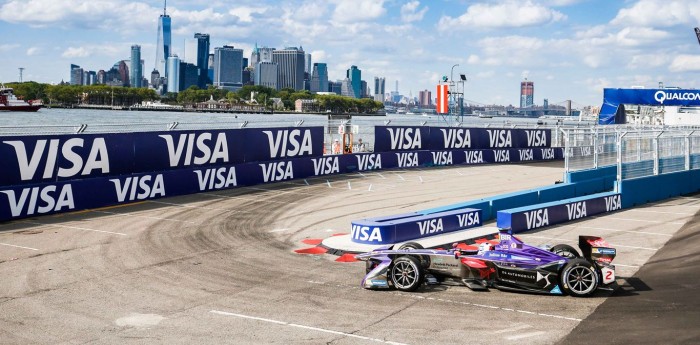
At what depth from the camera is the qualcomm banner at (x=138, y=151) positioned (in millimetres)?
22906

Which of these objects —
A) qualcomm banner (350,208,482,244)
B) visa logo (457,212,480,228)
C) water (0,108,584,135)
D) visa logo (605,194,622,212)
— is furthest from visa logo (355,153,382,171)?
qualcomm banner (350,208,482,244)

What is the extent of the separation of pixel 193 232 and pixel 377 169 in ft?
70.1

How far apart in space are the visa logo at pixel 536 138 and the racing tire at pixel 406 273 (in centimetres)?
4180

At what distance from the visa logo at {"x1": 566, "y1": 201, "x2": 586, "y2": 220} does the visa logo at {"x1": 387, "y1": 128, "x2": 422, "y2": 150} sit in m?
19.0

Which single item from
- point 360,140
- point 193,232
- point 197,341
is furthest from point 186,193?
point 197,341

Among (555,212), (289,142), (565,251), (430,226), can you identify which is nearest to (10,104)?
(289,142)

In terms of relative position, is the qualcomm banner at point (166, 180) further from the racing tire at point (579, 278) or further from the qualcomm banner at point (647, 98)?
the qualcomm banner at point (647, 98)

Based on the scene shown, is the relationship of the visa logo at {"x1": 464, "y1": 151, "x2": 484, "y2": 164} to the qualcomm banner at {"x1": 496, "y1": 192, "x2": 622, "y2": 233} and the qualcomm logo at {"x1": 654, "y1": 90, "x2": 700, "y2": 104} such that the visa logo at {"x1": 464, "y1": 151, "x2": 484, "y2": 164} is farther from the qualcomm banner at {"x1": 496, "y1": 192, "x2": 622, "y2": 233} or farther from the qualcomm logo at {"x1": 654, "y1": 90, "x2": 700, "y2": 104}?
the qualcomm banner at {"x1": 496, "y1": 192, "x2": 622, "y2": 233}

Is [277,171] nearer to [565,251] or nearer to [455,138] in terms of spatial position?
[455,138]

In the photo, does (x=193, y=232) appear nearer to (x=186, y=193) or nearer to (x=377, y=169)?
(x=186, y=193)

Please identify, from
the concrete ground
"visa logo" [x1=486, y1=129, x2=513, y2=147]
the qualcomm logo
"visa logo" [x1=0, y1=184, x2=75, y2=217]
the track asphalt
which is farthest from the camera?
the qualcomm logo

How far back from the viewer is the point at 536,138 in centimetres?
5509

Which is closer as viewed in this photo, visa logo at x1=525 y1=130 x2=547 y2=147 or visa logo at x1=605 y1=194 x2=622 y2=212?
visa logo at x1=605 y1=194 x2=622 y2=212

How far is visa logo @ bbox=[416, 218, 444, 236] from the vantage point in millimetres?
19094
